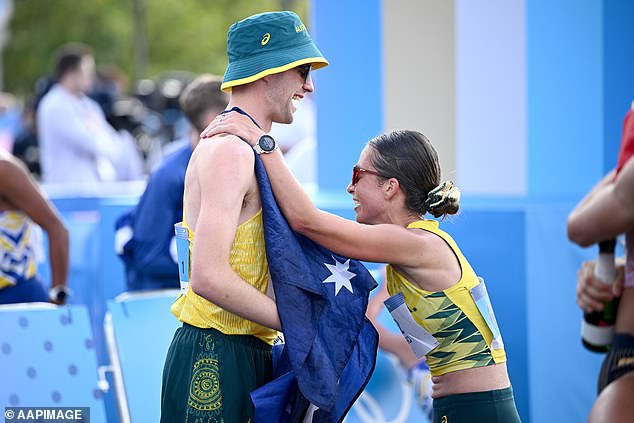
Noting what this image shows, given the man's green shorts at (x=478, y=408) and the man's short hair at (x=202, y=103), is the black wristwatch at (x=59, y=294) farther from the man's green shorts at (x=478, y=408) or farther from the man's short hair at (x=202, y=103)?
the man's green shorts at (x=478, y=408)

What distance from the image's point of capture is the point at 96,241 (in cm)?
663

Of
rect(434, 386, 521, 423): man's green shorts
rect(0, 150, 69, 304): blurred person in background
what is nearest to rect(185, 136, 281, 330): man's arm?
rect(434, 386, 521, 423): man's green shorts

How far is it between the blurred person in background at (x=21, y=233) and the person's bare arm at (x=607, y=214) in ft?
9.75

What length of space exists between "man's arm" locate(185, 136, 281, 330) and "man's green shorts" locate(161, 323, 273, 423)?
168 mm

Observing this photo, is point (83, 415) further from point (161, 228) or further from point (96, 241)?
point (96, 241)

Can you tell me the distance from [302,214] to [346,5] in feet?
13.8

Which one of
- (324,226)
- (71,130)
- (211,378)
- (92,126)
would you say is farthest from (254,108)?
(92,126)

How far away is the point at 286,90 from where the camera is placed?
2.90 m

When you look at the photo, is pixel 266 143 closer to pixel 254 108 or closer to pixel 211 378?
pixel 254 108

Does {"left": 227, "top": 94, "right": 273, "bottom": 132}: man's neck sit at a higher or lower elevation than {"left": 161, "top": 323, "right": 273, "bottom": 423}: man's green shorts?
higher

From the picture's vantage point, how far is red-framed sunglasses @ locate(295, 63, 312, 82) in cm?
290

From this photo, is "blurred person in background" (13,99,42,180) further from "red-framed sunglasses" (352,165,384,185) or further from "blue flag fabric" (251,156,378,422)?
"blue flag fabric" (251,156,378,422)

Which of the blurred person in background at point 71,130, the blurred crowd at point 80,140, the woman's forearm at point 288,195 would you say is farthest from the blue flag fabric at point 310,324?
the blurred person in background at point 71,130

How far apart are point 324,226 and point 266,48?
1.82ft
